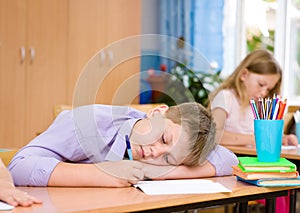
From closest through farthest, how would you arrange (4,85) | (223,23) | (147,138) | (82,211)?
(82,211) < (147,138) < (4,85) < (223,23)

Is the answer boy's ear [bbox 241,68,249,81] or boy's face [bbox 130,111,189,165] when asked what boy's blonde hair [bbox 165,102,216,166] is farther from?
boy's ear [bbox 241,68,249,81]

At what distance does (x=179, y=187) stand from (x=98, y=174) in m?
0.21

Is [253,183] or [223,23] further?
[223,23]

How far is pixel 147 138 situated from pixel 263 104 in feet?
1.22

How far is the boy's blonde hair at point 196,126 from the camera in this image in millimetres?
1553

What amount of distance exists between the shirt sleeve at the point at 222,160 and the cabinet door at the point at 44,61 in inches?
96.6

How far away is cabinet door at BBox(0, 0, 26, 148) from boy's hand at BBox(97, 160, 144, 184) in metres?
2.52

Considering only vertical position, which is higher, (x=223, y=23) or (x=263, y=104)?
(x=223, y=23)

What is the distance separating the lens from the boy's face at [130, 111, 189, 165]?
1518 mm

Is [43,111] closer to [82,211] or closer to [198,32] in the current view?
[198,32]

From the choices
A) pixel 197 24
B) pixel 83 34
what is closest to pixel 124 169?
pixel 83 34

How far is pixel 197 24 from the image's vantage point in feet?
17.8

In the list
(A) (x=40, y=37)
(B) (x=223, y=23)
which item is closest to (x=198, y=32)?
(B) (x=223, y=23)

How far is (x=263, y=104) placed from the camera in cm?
165
